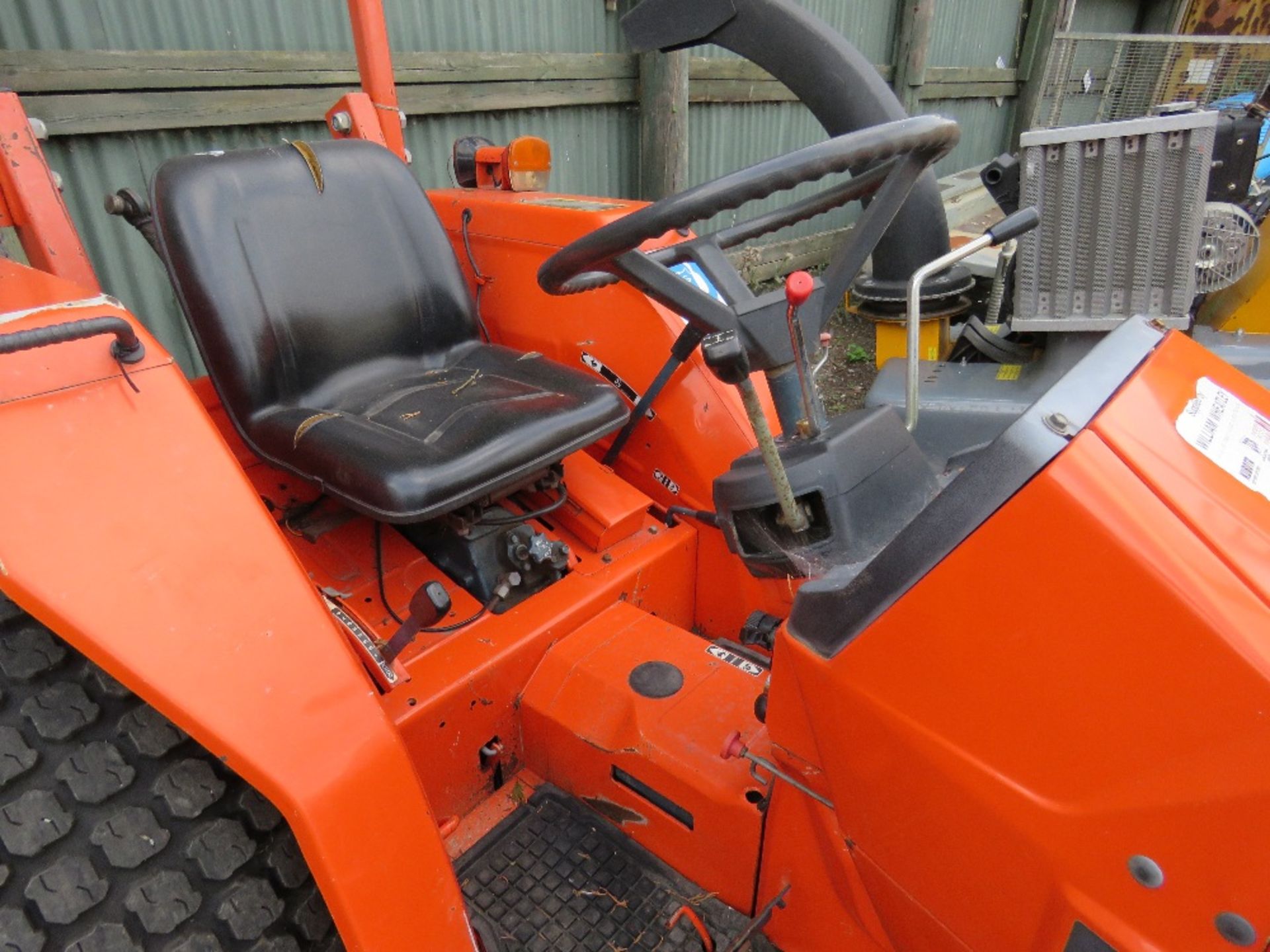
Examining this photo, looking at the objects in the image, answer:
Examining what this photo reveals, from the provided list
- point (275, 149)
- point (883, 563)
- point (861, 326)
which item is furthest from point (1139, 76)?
point (883, 563)

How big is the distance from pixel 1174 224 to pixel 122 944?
2.40m

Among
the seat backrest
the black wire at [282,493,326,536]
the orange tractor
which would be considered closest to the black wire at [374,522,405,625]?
the orange tractor

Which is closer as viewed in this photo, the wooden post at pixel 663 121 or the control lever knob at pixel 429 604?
the control lever knob at pixel 429 604

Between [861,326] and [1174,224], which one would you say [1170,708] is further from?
[861,326]

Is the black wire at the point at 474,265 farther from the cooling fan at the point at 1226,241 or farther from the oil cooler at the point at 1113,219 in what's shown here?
the cooling fan at the point at 1226,241

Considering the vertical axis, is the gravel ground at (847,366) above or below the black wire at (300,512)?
below

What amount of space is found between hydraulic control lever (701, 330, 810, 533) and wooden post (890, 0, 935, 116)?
559cm

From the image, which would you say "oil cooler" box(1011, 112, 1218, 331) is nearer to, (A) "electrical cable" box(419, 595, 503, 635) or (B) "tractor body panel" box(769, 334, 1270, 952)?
(B) "tractor body panel" box(769, 334, 1270, 952)

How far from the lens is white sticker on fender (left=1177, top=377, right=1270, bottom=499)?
32.4 inches

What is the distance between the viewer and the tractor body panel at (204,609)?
0.78 meters

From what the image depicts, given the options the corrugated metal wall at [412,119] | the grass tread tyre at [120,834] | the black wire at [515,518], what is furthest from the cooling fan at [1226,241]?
the corrugated metal wall at [412,119]

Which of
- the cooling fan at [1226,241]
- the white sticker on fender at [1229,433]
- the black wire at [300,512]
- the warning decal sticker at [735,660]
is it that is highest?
the white sticker on fender at [1229,433]

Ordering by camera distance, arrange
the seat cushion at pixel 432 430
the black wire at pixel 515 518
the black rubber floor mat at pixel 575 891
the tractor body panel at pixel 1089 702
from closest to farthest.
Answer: the tractor body panel at pixel 1089 702 < the black rubber floor mat at pixel 575 891 < the seat cushion at pixel 432 430 < the black wire at pixel 515 518

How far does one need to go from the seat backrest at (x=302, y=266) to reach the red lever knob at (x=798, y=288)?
43.4 inches
